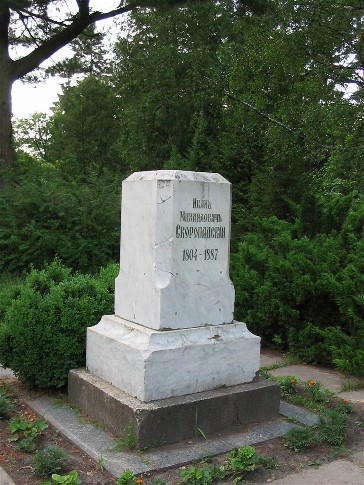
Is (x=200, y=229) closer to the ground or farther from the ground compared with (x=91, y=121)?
closer to the ground

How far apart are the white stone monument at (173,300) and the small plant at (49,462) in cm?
66

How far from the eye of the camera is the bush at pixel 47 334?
4.48 metres

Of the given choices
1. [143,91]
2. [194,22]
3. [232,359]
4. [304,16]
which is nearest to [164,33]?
[194,22]

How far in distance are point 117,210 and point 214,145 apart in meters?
3.07

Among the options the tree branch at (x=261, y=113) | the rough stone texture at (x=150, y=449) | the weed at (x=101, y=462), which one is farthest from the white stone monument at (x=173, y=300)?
the tree branch at (x=261, y=113)

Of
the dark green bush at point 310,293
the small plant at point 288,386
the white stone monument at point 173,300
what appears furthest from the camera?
the dark green bush at point 310,293

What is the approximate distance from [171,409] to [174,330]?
1.76ft

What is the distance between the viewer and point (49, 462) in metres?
3.28

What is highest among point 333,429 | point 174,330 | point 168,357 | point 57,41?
point 57,41

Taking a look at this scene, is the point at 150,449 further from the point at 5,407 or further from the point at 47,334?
the point at 47,334

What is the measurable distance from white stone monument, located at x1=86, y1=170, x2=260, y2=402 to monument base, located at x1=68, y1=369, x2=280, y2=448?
0.09 metres

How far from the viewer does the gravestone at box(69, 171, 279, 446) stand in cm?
384

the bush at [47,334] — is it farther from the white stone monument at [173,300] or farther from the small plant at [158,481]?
the small plant at [158,481]

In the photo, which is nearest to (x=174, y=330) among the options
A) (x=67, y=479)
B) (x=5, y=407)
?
(x=67, y=479)
